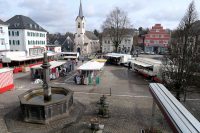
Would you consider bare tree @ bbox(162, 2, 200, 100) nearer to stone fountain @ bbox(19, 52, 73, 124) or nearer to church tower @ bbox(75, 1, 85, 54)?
stone fountain @ bbox(19, 52, 73, 124)

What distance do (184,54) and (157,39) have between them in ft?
178

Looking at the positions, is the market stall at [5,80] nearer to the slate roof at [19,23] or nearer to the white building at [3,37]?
the white building at [3,37]

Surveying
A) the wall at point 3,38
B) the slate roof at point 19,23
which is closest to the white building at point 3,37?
the wall at point 3,38

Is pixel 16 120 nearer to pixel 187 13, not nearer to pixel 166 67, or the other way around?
pixel 166 67

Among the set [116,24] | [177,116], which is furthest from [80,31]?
[177,116]

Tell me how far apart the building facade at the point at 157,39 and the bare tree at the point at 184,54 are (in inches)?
2015

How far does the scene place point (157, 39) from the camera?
6381cm

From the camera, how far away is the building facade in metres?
62.4

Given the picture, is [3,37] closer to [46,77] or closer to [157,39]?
[46,77]

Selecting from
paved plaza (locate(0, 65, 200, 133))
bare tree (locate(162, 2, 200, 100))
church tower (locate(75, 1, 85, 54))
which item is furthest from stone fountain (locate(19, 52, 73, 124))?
church tower (locate(75, 1, 85, 54))

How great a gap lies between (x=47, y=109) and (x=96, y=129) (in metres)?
3.35

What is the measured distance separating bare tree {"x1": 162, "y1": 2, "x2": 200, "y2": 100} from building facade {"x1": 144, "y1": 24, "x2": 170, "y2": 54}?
51176 millimetres

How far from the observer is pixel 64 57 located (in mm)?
45062

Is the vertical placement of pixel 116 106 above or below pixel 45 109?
below
